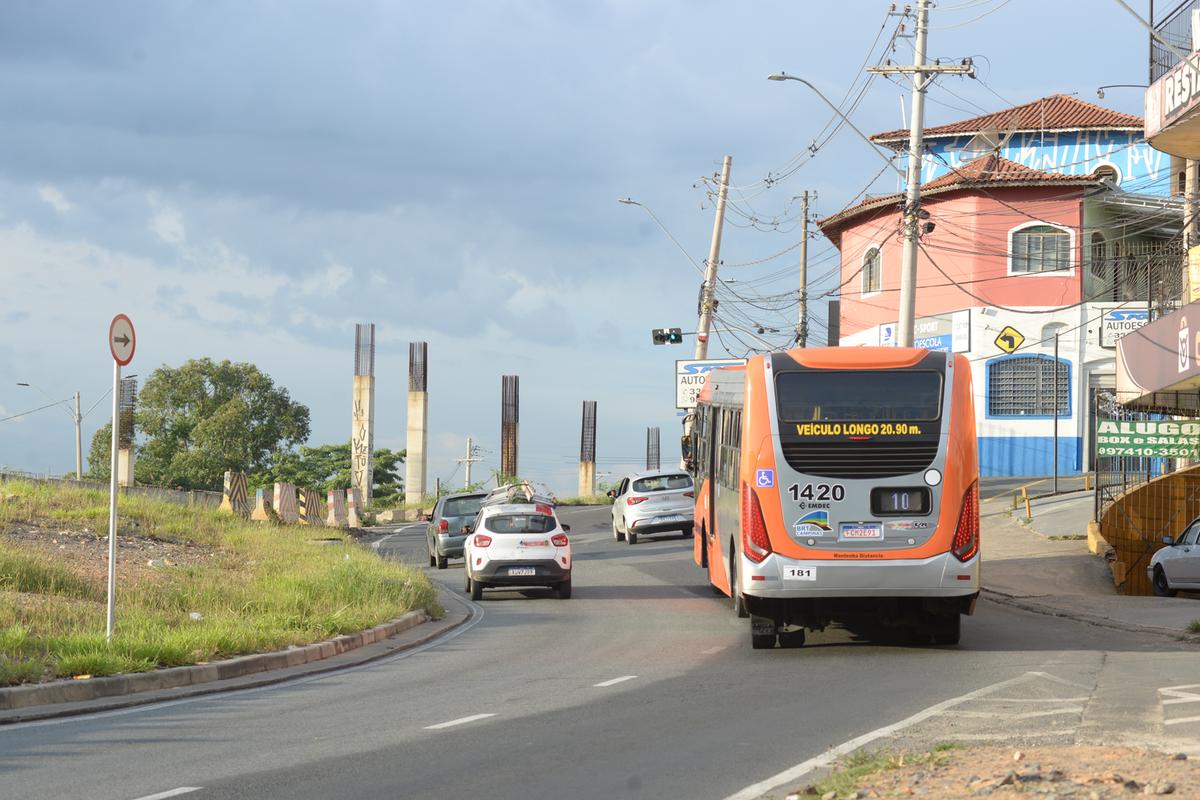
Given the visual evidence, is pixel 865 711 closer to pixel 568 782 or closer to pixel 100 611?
pixel 568 782

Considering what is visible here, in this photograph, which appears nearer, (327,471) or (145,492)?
(145,492)

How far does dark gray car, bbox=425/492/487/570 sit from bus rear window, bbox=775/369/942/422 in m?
16.6

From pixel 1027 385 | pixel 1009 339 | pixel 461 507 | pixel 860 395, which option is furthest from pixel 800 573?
pixel 1027 385

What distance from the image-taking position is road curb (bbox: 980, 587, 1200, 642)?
18.2 meters

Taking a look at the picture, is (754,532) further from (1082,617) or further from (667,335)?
(667,335)

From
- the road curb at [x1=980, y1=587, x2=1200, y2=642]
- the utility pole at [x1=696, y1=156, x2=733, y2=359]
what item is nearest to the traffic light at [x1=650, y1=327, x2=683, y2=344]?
the utility pole at [x1=696, y1=156, x2=733, y2=359]

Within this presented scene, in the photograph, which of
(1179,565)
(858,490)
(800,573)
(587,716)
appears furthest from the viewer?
(1179,565)

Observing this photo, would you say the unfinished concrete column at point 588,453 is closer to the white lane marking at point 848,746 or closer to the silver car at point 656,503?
the silver car at point 656,503

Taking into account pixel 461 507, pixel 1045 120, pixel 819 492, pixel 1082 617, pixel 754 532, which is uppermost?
pixel 1045 120

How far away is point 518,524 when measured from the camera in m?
24.3

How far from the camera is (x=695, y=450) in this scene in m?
25.5

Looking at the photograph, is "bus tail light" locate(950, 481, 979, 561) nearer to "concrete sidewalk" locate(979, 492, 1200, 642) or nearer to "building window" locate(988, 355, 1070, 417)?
"concrete sidewalk" locate(979, 492, 1200, 642)

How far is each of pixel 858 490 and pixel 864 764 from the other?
25.8 ft

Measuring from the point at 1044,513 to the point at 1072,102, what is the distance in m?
Result: 29.7
